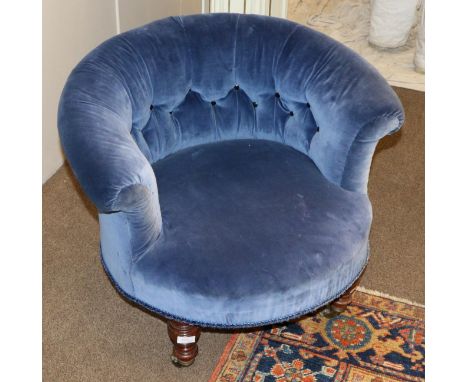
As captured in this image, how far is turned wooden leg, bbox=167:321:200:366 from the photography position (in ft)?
6.47

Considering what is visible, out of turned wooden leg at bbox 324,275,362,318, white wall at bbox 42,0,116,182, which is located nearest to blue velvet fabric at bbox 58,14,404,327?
turned wooden leg at bbox 324,275,362,318

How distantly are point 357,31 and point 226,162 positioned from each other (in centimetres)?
250

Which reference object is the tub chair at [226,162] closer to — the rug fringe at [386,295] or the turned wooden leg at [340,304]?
the turned wooden leg at [340,304]

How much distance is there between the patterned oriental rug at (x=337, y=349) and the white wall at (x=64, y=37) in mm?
1124

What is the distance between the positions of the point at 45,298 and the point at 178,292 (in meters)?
0.67

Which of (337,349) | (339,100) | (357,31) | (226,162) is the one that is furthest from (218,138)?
(357,31)

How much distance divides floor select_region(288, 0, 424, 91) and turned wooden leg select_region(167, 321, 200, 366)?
7.01ft

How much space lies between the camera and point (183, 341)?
2.00 m

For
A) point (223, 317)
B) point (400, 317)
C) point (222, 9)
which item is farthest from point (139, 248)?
point (222, 9)

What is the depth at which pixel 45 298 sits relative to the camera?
2295 millimetres

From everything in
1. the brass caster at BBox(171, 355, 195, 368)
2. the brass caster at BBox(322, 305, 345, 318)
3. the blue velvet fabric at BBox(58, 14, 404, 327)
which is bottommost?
the brass caster at BBox(171, 355, 195, 368)

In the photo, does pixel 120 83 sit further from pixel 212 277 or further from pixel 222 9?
pixel 222 9

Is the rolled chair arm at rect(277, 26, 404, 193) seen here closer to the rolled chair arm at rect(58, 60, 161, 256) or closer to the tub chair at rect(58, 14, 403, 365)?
the tub chair at rect(58, 14, 403, 365)

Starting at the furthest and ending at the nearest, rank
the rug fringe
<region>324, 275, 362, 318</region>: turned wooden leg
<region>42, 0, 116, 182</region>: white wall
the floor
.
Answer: the floor, <region>42, 0, 116, 182</region>: white wall, the rug fringe, <region>324, 275, 362, 318</region>: turned wooden leg
